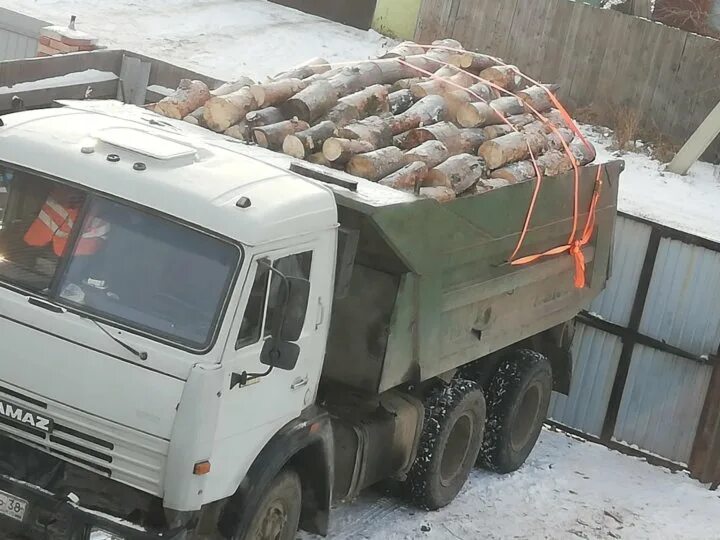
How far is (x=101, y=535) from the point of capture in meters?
6.04

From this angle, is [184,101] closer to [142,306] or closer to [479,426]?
[142,306]

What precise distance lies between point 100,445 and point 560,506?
5077mm

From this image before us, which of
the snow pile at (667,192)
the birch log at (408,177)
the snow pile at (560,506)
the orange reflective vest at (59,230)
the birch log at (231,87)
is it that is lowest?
the snow pile at (560,506)

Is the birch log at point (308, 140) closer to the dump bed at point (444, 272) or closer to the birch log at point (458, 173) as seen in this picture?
the dump bed at point (444, 272)

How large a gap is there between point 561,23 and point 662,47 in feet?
6.04

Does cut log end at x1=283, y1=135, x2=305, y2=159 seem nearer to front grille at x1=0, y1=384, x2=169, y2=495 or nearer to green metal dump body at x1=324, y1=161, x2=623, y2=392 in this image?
green metal dump body at x1=324, y1=161, x2=623, y2=392

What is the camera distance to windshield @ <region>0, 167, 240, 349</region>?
20.1 feet

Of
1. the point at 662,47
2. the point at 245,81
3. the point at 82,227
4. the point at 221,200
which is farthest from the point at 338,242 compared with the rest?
the point at 662,47

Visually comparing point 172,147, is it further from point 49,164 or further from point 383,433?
point 383,433

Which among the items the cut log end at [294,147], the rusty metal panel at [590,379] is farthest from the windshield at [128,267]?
the rusty metal panel at [590,379]

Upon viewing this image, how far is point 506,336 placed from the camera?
9.68 metres

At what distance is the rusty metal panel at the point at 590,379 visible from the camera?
12000mm

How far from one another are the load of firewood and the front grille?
2.82m

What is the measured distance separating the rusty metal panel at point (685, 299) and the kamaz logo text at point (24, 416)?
23.6 feet
